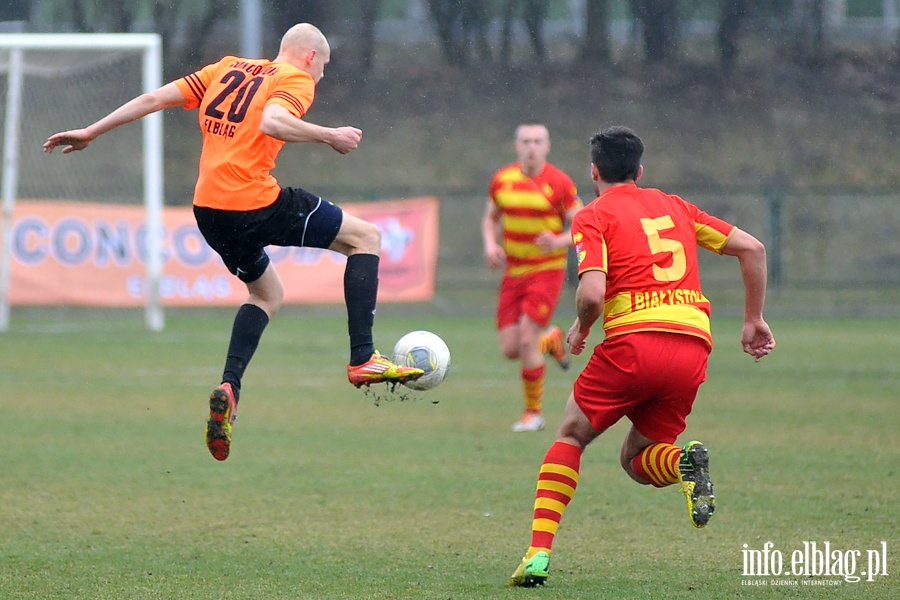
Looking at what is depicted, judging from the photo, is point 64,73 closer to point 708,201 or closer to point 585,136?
point 708,201

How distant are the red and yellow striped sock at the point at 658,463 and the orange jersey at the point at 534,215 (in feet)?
16.1

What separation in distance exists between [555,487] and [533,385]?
4.65 metres

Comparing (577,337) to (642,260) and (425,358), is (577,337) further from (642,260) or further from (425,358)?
(425,358)

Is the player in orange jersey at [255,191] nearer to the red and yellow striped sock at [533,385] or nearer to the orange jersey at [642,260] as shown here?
the orange jersey at [642,260]

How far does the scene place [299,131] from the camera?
574cm

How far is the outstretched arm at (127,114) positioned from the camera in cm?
637

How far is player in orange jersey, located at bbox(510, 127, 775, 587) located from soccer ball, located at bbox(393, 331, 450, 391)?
0.79 metres

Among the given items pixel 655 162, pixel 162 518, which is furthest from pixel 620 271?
pixel 655 162

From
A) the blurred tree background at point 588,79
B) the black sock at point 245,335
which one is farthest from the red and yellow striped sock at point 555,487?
the blurred tree background at point 588,79

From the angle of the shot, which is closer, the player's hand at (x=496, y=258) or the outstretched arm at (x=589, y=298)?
the outstretched arm at (x=589, y=298)

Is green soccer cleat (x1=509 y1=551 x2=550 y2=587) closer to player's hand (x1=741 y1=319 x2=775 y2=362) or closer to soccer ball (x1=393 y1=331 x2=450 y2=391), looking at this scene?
soccer ball (x1=393 y1=331 x2=450 y2=391)

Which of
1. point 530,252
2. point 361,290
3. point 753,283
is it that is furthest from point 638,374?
point 530,252

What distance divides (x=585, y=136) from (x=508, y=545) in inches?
1064

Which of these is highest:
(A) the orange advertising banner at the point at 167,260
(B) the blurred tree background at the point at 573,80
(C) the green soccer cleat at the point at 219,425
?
(B) the blurred tree background at the point at 573,80
